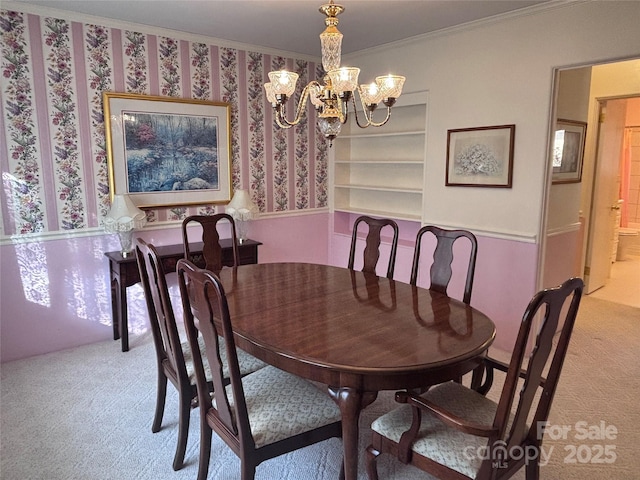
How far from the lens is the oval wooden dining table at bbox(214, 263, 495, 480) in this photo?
160 centimetres

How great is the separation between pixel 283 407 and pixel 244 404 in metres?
0.23

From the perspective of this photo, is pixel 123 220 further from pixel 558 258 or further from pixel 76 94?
pixel 558 258

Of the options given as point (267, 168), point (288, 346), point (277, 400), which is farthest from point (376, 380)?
point (267, 168)

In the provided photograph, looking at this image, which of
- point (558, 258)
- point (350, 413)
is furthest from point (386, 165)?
point (350, 413)

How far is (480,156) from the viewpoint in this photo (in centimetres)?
345

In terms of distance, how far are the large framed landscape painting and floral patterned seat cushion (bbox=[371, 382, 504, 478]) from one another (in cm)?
271

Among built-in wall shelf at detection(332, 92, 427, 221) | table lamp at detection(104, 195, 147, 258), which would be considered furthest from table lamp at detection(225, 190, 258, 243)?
built-in wall shelf at detection(332, 92, 427, 221)

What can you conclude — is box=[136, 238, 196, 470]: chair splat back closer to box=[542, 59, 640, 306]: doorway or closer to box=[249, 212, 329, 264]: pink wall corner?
box=[249, 212, 329, 264]: pink wall corner

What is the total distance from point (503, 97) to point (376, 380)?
255cm

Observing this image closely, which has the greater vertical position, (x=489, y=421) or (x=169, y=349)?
(x=169, y=349)

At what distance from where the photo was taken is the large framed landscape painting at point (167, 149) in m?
3.47

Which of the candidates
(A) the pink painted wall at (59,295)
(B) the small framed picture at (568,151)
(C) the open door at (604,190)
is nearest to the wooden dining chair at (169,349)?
(A) the pink painted wall at (59,295)

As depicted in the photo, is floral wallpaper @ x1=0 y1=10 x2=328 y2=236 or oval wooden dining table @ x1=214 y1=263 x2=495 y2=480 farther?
floral wallpaper @ x1=0 y1=10 x2=328 y2=236

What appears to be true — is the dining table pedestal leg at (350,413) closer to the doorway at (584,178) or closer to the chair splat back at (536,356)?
the chair splat back at (536,356)
